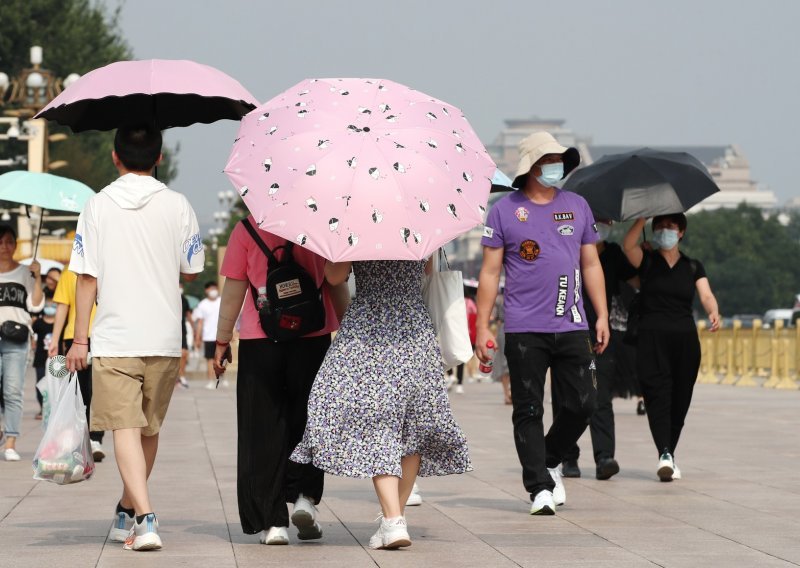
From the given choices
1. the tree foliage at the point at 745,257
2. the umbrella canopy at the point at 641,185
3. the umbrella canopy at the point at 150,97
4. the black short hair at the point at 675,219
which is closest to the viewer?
the umbrella canopy at the point at 150,97

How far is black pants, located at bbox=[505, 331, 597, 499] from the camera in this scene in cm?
851

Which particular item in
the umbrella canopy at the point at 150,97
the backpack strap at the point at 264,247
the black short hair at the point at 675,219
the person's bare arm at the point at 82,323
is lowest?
the person's bare arm at the point at 82,323

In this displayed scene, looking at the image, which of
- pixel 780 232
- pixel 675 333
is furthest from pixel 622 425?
pixel 780 232

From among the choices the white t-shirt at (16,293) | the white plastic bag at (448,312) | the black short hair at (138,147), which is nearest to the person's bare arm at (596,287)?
the white plastic bag at (448,312)

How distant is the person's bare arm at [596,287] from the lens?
870cm

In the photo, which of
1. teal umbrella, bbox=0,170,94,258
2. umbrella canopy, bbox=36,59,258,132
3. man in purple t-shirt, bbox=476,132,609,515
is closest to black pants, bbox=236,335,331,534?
umbrella canopy, bbox=36,59,258,132

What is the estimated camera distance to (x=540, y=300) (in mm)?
8500

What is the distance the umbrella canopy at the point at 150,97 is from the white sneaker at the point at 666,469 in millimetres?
3667

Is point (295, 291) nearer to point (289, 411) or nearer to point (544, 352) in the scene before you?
point (289, 411)

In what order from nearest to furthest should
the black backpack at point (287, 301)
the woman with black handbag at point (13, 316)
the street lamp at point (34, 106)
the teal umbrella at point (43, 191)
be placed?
the black backpack at point (287, 301), the teal umbrella at point (43, 191), the woman with black handbag at point (13, 316), the street lamp at point (34, 106)

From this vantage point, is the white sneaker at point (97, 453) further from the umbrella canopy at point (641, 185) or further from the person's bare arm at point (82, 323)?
the person's bare arm at point (82, 323)

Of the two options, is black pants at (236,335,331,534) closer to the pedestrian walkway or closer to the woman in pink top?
the woman in pink top

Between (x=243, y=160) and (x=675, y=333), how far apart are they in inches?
178

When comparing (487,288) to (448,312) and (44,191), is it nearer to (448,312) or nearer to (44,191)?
(448,312)
